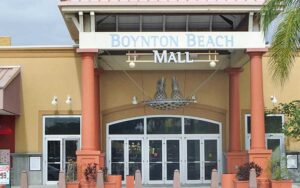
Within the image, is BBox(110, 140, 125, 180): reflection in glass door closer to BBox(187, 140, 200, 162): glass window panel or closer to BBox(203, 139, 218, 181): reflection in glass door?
BBox(187, 140, 200, 162): glass window panel

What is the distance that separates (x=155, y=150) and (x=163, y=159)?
61cm

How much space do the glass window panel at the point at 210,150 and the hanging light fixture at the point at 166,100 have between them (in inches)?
139

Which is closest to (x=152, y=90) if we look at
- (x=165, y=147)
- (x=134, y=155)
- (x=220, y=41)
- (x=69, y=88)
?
(x=165, y=147)

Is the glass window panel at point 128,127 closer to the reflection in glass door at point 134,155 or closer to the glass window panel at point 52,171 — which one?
the reflection in glass door at point 134,155

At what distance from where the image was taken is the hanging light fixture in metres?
26.3

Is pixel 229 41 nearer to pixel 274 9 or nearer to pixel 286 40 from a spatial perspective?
pixel 274 9

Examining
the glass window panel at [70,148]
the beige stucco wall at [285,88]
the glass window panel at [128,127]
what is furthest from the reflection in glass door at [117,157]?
the beige stucco wall at [285,88]

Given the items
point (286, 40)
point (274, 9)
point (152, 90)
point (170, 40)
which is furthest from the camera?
point (152, 90)

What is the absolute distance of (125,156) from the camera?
2955 centimetres

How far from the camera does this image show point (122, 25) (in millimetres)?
26547

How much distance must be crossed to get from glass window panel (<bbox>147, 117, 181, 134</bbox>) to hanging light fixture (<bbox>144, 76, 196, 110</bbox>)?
2.34 meters

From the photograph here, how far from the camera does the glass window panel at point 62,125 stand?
28828 mm

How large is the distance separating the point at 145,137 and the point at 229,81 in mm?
5070

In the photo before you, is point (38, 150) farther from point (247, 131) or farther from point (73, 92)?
point (247, 131)
